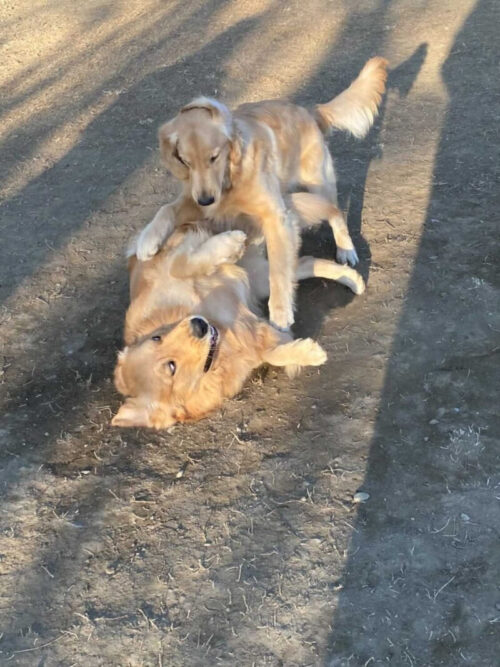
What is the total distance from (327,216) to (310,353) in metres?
1.15

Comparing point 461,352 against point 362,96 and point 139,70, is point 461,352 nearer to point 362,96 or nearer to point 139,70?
point 362,96

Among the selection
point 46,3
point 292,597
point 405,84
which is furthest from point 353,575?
point 46,3

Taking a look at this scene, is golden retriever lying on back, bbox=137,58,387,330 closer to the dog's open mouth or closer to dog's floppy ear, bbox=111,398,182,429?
the dog's open mouth

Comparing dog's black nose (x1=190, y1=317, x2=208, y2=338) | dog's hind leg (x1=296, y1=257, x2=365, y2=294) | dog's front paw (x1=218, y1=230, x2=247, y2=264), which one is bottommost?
dog's hind leg (x1=296, y1=257, x2=365, y2=294)

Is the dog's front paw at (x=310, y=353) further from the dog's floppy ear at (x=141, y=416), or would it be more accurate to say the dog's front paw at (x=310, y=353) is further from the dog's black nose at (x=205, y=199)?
the dog's black nose at (x=205, y=199)

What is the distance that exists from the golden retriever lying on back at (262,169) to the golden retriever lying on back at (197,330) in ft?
0.43

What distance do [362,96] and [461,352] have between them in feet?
6.95

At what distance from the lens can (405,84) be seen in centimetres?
603

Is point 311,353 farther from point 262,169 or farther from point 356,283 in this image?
point 262,169

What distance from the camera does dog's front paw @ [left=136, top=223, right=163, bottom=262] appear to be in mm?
3770

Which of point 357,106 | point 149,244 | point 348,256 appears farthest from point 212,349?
point 357,106

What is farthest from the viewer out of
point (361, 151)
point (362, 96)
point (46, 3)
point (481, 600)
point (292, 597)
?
point (46, 3)

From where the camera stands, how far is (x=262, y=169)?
387cm

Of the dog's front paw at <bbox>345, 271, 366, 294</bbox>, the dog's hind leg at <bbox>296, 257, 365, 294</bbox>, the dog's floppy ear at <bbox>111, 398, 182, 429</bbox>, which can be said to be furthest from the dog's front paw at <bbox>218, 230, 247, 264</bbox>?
the dog's floppy ear at <bbox>111, 398, 182, 429</bbox>
